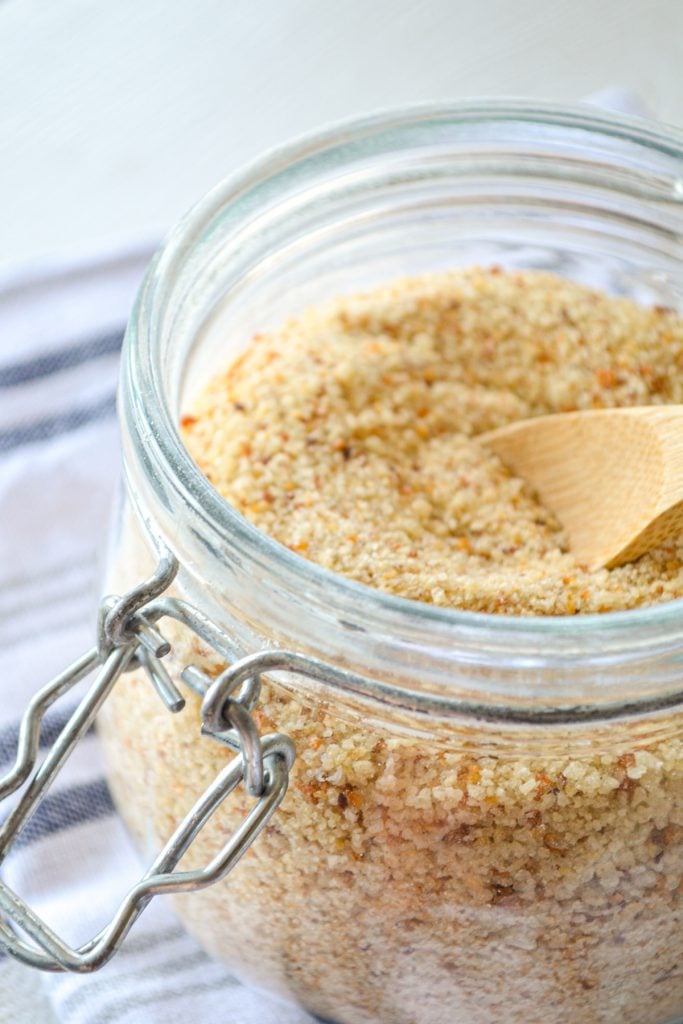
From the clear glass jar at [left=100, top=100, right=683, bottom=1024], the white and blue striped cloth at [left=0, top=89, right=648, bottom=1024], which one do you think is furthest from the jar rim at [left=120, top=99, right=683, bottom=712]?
the white and blue striped cloth at [left=0, top=89, right=648, bottom=1024]

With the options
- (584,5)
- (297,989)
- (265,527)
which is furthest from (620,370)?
(584,5)

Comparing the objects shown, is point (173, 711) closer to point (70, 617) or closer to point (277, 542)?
point (277, 542)

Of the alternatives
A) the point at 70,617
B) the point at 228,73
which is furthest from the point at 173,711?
the point at 228,73

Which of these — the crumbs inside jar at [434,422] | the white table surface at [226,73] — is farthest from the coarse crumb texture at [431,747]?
the white table surface at [226,73]

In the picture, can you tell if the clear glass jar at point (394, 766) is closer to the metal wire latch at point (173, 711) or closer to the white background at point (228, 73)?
the metal wire latch at point (173, 711)

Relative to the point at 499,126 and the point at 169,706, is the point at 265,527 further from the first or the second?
the point at 499,126

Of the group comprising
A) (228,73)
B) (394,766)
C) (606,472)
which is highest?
(228,73)

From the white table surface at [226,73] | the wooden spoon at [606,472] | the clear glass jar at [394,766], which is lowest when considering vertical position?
the clear glass jar at [394,766]
